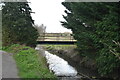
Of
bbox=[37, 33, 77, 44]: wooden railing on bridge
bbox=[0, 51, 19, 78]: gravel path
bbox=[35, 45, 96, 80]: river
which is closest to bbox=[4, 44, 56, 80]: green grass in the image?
bbox=[0, 51, 19, 78]: gravel path

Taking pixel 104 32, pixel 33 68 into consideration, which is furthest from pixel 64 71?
pixel 33 68

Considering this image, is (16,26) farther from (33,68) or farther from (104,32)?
(104,32)

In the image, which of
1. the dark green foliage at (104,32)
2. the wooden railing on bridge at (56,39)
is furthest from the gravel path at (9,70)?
the wooden railing on bridge at (56,39)

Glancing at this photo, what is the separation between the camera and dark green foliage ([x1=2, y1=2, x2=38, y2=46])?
17.8 metres

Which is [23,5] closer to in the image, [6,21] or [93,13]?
[6,21]

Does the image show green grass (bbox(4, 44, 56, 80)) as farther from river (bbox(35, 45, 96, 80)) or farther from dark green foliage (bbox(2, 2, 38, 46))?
dark green foliage (bbox(2, 2, 38, 46))

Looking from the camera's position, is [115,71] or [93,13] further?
[93,13]

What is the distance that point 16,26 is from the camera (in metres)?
17.8

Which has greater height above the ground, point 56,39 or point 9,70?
point 9,70

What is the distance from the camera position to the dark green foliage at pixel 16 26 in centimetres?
1777

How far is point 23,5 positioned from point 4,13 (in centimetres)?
201

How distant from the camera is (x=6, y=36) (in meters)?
17.8

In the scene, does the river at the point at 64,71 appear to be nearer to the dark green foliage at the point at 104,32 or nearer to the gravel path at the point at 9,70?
the gravel path at the point at 9,70

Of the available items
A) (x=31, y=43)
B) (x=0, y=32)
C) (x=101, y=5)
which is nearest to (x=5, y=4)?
(x=0, y=32)
